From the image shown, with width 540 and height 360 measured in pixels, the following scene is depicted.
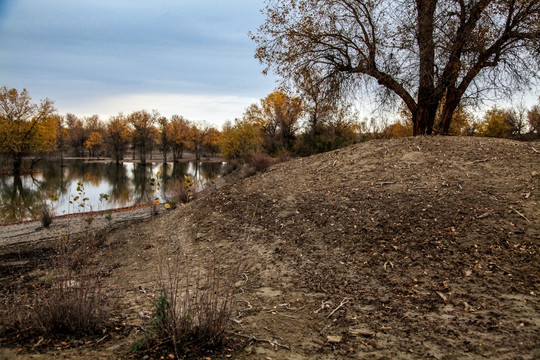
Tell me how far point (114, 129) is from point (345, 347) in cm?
6492

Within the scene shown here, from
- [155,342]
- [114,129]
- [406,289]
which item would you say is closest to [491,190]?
[406,289]

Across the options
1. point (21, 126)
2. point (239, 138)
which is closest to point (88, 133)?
point (21, 126)

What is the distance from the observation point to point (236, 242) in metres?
6.54

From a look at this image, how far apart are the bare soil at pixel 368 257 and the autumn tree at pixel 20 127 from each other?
119 feet

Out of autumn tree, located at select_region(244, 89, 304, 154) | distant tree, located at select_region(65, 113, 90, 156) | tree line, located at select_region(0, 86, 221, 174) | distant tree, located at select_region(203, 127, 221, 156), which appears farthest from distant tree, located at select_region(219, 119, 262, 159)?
distant tree, located at select_region(65, 113, 90, 156)

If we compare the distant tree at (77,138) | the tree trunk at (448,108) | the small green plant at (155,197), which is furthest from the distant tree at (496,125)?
the distant tree at (77,138)

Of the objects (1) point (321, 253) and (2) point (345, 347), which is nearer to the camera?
(2) point (345, 347)

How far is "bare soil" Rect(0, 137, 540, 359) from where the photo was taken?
10.1 feet

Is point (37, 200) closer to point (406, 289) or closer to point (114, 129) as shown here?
point (406, 289)

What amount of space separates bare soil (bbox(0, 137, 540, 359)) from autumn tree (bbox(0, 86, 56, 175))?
36.2 metres

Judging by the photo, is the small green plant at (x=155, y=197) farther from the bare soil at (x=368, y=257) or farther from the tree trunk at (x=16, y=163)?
the tree trunk at (x=16, y=163)

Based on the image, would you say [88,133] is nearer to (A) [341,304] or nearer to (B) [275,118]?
(B) [275,118]

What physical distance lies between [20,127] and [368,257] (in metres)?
44.9

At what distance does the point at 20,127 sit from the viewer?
37906 millimetres
